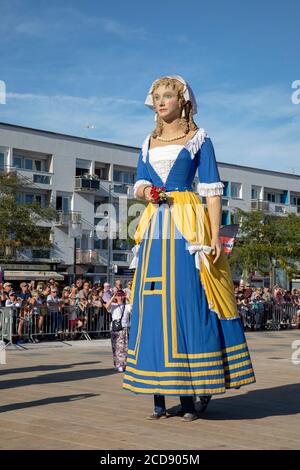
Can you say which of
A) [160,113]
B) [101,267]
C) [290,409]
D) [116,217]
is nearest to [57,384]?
[290,409]

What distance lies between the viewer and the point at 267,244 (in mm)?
45281

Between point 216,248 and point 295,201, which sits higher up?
point 295,201

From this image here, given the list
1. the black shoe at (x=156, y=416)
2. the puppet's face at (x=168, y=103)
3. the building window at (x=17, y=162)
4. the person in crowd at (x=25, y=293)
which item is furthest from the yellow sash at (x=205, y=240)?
the building window at (x=17, y=162)

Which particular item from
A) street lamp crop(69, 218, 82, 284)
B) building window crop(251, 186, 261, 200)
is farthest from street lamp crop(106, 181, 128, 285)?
building window crop(251, 186, 261, 200)

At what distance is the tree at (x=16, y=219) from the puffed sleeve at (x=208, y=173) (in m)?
28.1

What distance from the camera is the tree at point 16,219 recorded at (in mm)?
34625

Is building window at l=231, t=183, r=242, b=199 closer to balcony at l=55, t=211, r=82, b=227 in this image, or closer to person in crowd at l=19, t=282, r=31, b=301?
balcony at l=55, t=211, r=82, b=227

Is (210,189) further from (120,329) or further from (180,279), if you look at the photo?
(120,329)

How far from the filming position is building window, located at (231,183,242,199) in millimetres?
61059

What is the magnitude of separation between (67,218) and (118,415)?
143ft

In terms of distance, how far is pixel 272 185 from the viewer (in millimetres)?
64625

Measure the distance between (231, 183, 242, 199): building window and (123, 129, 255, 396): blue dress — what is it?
54.4 metres

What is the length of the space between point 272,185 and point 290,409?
191ft

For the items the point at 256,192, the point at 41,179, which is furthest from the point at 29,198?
the point at 256,192
